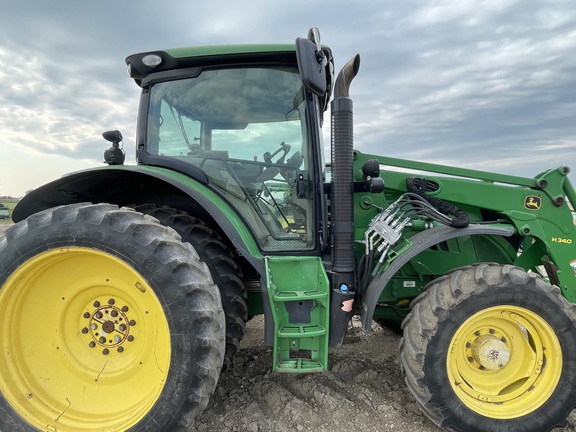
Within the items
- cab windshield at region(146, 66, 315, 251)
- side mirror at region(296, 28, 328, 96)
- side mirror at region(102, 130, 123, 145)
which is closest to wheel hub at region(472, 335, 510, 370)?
cab windshield at region(146, 66, 315, 251)

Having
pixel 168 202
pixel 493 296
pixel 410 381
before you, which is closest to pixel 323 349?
pixel 410 381

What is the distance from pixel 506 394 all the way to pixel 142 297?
2.24 meters

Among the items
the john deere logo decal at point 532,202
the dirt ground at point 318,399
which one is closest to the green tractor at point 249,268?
the john deere logo decal at point 532,202

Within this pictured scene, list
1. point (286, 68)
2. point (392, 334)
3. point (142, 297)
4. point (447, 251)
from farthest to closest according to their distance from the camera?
point (392, 334)
point (447, 251)
point (286, 68)
point (142, 297)

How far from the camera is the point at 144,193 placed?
266 centimetres

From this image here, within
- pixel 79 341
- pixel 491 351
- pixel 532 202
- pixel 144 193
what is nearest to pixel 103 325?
pixel 79 341

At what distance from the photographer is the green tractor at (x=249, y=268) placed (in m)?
2.03

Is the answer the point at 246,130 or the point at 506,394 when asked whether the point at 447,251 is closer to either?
the point at 506,394

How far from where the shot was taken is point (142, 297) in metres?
2.12

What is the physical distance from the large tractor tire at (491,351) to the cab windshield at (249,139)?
2.96 ft

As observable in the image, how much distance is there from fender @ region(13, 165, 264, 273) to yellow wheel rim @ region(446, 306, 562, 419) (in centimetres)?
135

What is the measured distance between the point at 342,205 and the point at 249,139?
0.78 metres

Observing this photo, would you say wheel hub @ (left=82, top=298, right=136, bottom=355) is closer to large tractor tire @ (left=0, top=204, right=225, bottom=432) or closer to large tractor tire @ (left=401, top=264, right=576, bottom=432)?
large tractor tire @ (left=0, top=204, right=225, bottom=432)

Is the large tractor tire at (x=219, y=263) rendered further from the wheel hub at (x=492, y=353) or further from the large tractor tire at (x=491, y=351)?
the wheel hub at (x=492, y=353)
